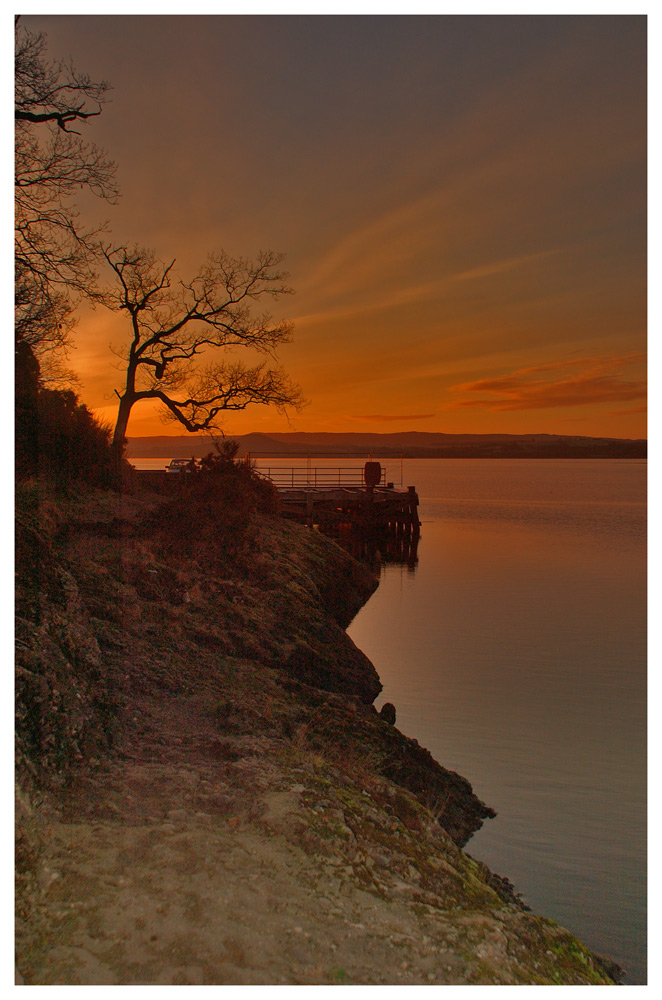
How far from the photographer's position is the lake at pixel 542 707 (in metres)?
8.73

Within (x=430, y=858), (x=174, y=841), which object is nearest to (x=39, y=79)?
(x=174, y=841)

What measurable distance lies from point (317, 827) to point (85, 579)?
5.99 m

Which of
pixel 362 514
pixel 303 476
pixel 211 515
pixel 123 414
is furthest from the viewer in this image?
pixel 303 476

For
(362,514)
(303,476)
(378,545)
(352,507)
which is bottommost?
(378,545)

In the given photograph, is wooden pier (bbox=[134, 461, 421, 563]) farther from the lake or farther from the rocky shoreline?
the rocky shoreline

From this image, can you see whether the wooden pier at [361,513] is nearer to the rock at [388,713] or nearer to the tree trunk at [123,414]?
the tree trunk at [123,414]

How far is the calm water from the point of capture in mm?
8750

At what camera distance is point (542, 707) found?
15.3 m

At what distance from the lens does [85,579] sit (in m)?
10.3

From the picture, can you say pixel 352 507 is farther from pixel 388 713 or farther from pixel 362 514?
pixel 388 713

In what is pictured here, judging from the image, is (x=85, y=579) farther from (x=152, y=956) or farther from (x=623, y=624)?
Answer: (x=623, y=624)

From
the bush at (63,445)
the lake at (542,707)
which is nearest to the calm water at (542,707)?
the lake at (542,707)

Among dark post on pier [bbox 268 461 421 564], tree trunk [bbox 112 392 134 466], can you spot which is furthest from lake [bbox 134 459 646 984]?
tree trunk [bbox 112 392 134 466]

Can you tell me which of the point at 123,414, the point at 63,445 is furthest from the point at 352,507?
the point at 63,445
